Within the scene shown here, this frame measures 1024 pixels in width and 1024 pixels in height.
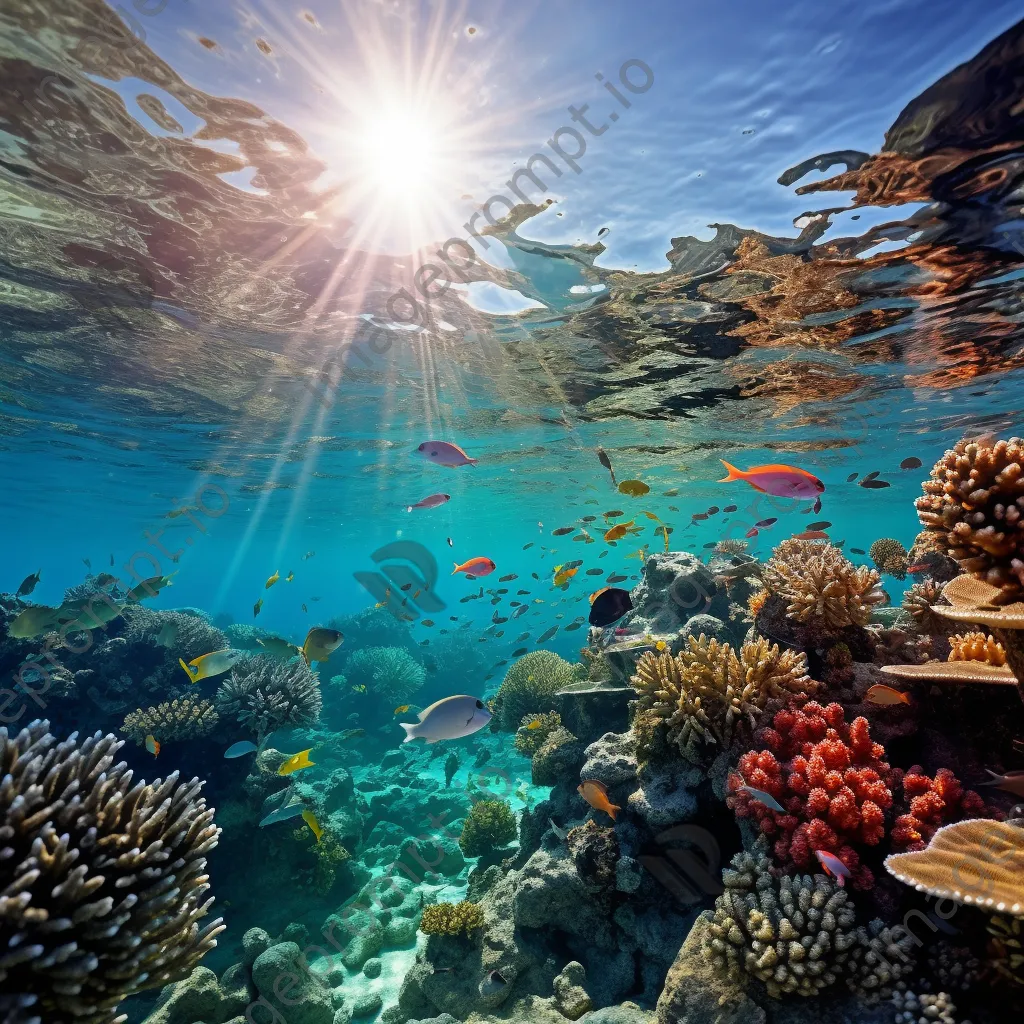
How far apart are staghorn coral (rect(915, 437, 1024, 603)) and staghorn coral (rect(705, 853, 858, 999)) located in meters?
2.53

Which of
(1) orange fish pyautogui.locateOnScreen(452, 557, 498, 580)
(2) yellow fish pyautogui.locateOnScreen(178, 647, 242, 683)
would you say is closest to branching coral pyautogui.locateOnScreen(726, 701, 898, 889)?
(1) orange fish pyautogui.locateOnScreen(452, 557, 498, 580)

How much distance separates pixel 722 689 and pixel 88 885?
512 centimetres

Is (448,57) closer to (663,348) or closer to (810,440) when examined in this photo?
(663,348)

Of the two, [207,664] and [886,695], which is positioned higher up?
[207,664]

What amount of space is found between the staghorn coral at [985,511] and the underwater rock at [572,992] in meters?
5.67

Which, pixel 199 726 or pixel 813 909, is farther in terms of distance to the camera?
pixel 199 726

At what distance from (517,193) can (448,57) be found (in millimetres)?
2151

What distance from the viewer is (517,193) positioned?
312 inches

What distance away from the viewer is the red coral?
392cm

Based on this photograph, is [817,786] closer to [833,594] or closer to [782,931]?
[782,931]

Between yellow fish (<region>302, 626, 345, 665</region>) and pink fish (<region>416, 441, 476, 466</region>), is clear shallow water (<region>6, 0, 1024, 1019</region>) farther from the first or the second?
yellow fish (<region>302, 626, 345, 665</region>)

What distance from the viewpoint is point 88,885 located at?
8.50ft

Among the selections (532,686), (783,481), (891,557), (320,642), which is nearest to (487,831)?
(532,686)

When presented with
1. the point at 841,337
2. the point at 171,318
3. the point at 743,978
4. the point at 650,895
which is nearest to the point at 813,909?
the point at 743,978
